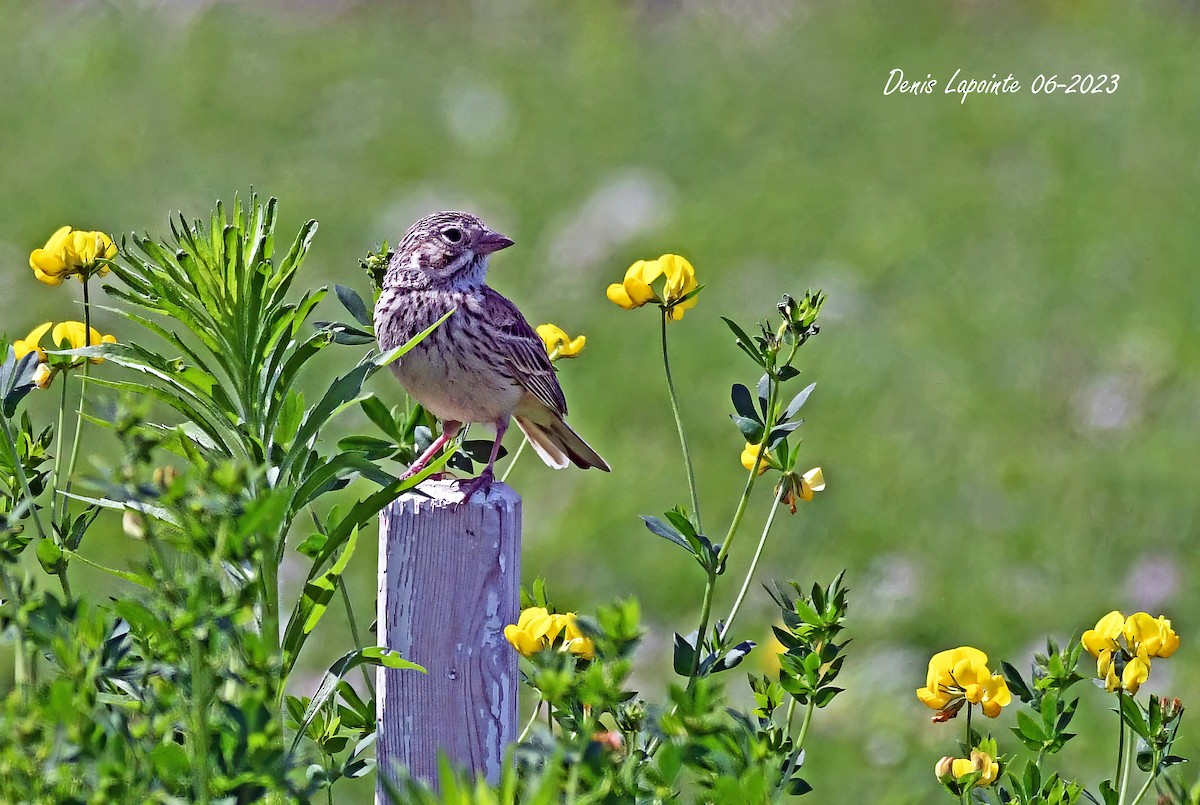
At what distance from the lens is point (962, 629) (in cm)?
681

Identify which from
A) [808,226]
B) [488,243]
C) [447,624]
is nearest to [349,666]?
[447,624]

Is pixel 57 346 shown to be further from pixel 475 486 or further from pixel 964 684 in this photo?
pixel 964 684

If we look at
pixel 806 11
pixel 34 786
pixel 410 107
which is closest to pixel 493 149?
pixel 410 107

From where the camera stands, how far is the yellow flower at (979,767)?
9.37 ft

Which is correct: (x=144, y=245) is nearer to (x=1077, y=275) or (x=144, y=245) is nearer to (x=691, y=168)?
(x=1077, y=275)

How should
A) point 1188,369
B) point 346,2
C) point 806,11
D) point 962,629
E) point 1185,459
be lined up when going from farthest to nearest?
point 346,2 → point 806,11 → point 1188,369 → point 1185,459 → point 962,629

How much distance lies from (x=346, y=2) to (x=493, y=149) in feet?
9.96

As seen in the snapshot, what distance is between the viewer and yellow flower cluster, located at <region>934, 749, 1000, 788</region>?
2.83m

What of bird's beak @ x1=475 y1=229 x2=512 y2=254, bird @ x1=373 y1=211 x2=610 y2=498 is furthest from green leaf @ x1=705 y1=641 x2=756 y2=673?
bird's beak @ x1=475 y1=229 x2=512 y2=254

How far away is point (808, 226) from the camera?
9750 millimetres

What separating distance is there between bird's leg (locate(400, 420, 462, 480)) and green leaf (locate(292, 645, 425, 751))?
44 centimetres

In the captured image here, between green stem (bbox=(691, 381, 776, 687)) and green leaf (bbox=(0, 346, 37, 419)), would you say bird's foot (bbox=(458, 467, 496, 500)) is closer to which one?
green stem (bbox=(691, 381, 776, 687))

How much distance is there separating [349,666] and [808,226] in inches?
291

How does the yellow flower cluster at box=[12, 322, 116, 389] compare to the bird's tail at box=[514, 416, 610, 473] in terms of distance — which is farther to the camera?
the bird's tail at box=[514, 416, 610, 473]
